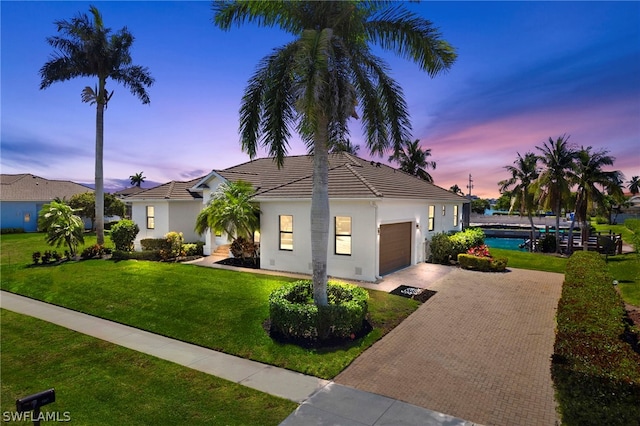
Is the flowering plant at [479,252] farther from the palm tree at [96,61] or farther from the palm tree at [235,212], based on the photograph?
the palm tree at [96,61]

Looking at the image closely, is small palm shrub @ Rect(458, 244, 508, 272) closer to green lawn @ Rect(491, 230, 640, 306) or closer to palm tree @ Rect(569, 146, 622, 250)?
green lawn @ Rect(491, 230, 640, 306)

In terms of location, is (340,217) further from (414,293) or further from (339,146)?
(339,146)

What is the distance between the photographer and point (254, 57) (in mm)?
10086

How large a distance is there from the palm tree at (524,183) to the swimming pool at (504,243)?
6667 millimetres

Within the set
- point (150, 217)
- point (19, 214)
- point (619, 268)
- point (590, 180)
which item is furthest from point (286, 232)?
point (19, 214)

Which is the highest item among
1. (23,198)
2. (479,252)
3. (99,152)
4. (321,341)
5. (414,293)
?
(99,152)

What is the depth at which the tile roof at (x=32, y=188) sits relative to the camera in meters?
39.5

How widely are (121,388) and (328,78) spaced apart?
8.24 m

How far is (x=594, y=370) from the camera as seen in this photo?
4.73 metres

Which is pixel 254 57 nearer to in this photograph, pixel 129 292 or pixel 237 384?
pixel 237 384

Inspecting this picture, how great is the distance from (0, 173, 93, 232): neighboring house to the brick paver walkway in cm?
3911

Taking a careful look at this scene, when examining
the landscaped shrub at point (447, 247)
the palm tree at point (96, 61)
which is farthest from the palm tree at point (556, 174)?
the palm tree at point (96, 61)

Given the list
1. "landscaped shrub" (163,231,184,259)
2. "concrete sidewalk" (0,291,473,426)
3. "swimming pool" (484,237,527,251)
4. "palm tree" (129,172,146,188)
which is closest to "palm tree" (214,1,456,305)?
"concrete sidewalk" (0,291,473,426)

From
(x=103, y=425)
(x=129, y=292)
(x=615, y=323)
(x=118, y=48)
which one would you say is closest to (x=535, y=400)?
(x=615, y=323)
